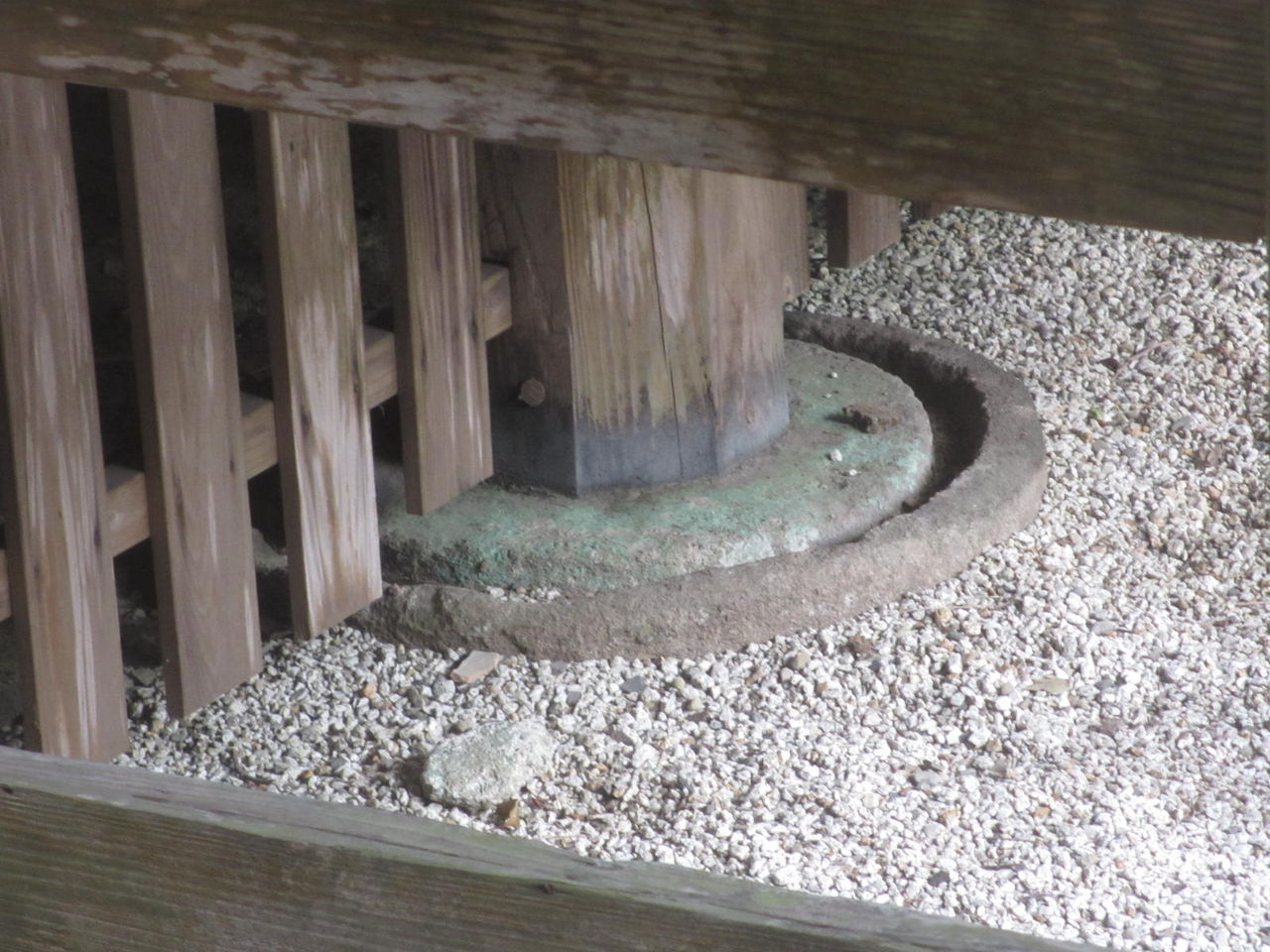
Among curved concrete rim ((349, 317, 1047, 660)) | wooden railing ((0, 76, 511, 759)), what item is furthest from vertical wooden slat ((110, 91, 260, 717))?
curved concrete rim ((349, 317, 1047, 660))

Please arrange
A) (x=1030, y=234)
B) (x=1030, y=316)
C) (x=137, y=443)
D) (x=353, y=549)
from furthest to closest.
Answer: (x=1030, y=234)
(x=1030, y=316)
(x=137, y=443)
(x=353, y=549)

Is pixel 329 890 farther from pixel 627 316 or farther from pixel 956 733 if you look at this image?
pixel 627 316

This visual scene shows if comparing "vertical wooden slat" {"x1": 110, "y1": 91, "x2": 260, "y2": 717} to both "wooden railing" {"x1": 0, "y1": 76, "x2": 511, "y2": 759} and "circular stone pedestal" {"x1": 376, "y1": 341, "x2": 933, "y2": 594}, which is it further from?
"circular stone pedestal" {"x1": 376, "y1": 341, "x2": 933, "y2": 594}

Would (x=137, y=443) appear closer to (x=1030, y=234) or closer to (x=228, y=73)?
(x=228, y=73)

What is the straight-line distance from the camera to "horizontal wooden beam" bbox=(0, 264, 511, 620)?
7.31ft

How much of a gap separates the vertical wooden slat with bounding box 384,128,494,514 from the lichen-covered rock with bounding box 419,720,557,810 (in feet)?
1.47

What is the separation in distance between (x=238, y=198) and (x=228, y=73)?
7.76 ft

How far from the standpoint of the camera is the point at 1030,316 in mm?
4359

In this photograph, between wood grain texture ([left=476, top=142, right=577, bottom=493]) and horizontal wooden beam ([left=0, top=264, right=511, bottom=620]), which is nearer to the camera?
horizontal wooden beam ([left=0, top=264, right=511, bottom=620])

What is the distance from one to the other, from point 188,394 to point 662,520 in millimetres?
1105

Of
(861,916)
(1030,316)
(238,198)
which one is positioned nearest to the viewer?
(861,916)

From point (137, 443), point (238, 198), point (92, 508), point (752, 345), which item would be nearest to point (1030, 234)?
point (752, 345)

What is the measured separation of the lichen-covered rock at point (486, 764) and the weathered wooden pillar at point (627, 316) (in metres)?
0.69

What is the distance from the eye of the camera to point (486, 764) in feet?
8.23
